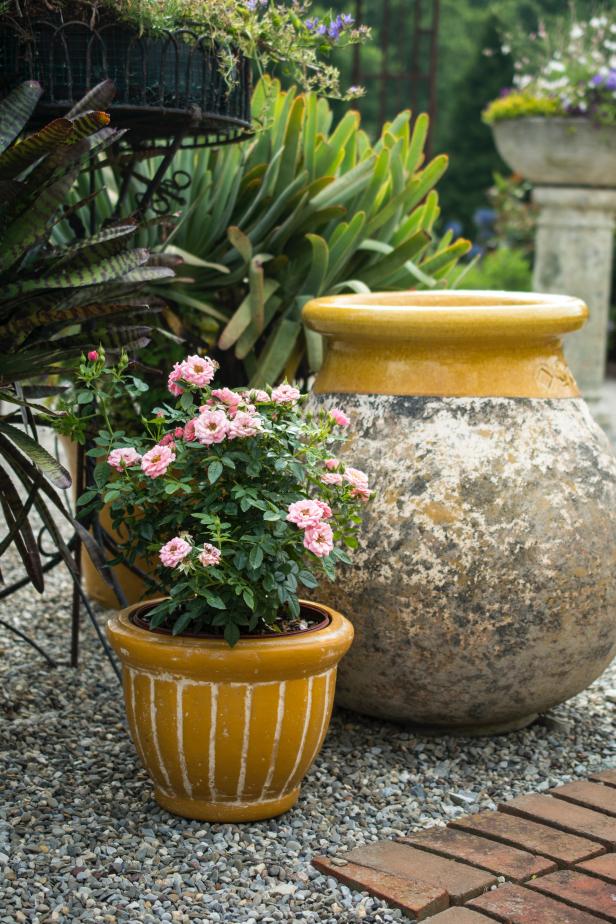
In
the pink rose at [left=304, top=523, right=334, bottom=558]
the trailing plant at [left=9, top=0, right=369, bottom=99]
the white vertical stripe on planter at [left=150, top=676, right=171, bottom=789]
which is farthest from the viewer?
the trailing plant at [left=9, top=0, right=369, bottom=99]

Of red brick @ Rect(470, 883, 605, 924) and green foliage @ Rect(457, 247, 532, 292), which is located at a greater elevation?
green foliage @ Rect(457, 247, 532, 292)

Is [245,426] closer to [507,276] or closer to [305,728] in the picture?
[305,728]

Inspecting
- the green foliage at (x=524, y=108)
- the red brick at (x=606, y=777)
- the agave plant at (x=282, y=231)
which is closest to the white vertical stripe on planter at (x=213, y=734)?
the red brick at (x=606, y=777)

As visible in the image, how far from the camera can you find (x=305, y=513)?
2.49 metres

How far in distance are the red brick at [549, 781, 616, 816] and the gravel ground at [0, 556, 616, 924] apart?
0.23 ft

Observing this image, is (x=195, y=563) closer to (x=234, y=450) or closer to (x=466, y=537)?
(x=234, y=450)

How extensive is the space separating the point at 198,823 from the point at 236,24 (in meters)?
1.91

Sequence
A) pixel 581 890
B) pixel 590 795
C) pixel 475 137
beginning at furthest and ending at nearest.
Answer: pixel 475 137
pixel 590 795
pixel 581 890

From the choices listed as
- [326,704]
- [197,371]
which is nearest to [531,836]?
[326,704]

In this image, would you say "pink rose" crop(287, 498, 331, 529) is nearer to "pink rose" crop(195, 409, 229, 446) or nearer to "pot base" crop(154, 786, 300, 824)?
"pink rose" crop(195, 409, 229, 446)

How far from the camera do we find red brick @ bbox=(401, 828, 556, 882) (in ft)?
7.99

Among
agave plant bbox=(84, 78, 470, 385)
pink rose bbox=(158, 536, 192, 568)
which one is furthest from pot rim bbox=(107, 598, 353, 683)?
agave plant bbox=(84, 78, 470, 385)

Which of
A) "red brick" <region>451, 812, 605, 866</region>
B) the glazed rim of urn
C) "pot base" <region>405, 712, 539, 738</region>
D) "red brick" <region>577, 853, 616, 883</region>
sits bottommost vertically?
"pot base" <region>405, 712, 539, 738</region>

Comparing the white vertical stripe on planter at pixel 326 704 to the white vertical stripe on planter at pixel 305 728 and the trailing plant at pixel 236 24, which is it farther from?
the trailing plant at pixel 236 24
